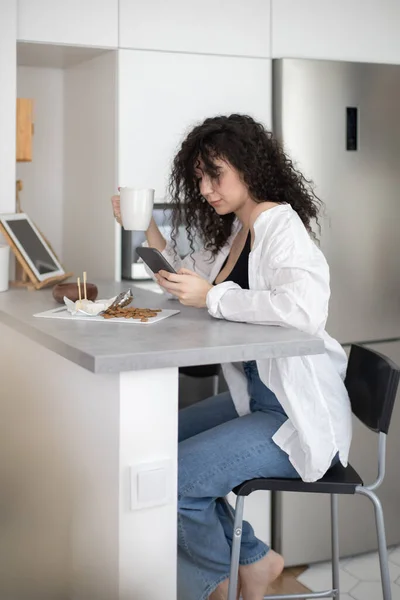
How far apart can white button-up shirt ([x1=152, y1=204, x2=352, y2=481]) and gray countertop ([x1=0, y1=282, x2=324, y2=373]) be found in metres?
0.05

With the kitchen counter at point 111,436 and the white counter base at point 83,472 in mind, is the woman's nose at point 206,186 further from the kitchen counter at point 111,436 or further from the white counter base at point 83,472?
the white counter base at point 83,472

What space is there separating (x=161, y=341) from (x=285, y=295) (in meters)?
0.34

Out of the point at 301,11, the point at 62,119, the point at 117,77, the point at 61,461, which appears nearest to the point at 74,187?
the point at 62,119

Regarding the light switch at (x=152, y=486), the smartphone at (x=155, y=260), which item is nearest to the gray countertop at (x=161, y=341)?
the smartphone at (x=155, y=260)

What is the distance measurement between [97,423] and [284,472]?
1.60ft

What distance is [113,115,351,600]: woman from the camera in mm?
1860

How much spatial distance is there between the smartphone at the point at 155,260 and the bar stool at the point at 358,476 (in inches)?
20.7

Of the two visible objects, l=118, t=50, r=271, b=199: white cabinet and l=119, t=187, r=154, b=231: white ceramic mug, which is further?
l=118, t=50, r=271, b=199: white cabinet

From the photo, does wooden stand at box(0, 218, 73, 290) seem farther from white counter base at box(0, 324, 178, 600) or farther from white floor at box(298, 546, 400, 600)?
white floor at box(298, 546, 400, 600)

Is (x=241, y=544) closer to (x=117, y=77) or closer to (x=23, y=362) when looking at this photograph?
(x=23, y=362)

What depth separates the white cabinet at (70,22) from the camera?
100 inches

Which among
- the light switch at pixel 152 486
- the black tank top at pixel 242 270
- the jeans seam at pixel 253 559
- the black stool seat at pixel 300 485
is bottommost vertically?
the jeans seam at pixel 253 559

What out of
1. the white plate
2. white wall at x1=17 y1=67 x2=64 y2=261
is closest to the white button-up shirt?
the white plate

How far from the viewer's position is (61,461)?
1882 millimetres
